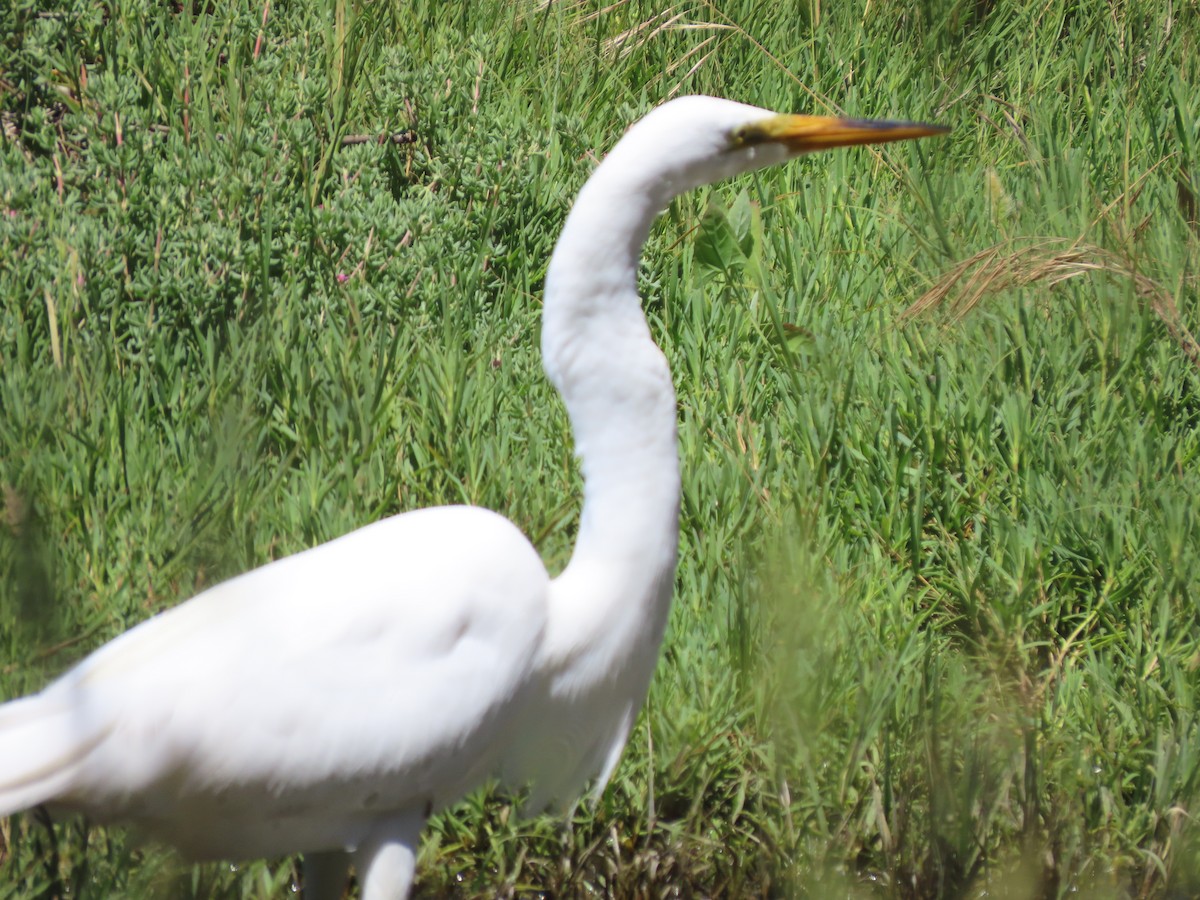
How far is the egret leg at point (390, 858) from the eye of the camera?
1.64m

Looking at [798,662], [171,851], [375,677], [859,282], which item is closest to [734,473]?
[859,282]

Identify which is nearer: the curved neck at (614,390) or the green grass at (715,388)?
the curved neck at (614,390)

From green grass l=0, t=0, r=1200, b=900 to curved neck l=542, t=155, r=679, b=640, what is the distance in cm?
24

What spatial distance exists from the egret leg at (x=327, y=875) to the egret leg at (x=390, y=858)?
0.12 metres

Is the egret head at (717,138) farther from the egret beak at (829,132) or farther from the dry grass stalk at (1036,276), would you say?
the dry grass stalk at (1036,276)

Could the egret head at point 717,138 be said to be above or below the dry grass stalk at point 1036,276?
above

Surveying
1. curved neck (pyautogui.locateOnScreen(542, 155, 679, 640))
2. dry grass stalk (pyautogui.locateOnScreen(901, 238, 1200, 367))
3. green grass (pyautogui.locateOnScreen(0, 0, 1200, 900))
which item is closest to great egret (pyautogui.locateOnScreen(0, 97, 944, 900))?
curved neck (pyautogui.locateOnScreen(542, 155, 679, 640))

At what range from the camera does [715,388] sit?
286 centimetres

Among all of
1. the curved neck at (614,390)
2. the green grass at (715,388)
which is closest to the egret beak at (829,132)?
the curved neck at (614,390)

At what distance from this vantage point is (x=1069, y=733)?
2121 millimetres

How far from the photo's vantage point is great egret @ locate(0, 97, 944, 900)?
1.53m

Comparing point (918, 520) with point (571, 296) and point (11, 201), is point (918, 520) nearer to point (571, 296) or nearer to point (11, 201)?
point (571, 296)

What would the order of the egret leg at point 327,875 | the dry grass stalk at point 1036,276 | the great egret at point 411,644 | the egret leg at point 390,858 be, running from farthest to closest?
the dry grass stalk at point 1036,276
the egret leg at point 327,875
the egret leg at point 390,858
the great egret at point 411,644

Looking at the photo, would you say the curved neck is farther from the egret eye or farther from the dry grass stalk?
the dry grass stalk
